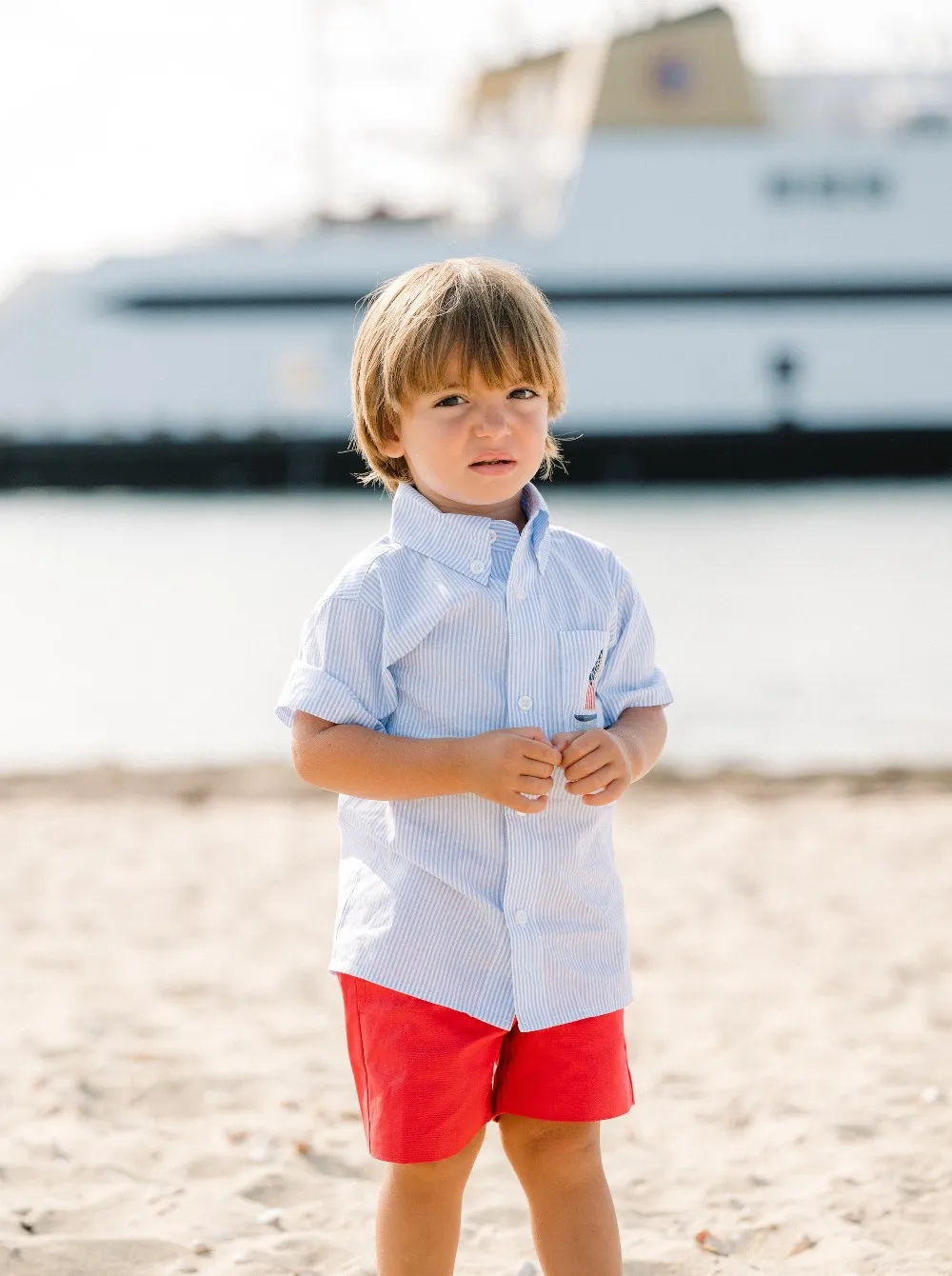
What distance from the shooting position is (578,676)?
1.41 metres

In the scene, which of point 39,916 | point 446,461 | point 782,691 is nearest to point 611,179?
point 782,691

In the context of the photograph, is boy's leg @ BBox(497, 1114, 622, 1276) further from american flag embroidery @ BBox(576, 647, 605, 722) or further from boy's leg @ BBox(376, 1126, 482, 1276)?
american flag embroidery @ BBox(576, 647, 605, 722)

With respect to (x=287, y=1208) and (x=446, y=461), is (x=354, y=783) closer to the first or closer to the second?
(x=446, y=461)

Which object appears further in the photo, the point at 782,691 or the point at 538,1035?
the point at 782,691

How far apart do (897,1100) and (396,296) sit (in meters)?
1.54

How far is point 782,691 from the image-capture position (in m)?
7.58

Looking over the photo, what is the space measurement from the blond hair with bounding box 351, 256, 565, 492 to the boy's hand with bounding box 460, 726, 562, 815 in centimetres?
34

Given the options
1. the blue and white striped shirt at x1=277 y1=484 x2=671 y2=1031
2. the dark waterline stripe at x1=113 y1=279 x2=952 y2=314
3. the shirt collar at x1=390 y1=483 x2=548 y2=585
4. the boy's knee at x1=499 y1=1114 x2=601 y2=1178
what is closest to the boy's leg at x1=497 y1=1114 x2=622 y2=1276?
the boy's knee at x1=499 y1=1114 x2=601 y2=1178

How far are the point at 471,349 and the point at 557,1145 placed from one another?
2.49ft

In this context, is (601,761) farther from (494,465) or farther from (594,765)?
(494,465)

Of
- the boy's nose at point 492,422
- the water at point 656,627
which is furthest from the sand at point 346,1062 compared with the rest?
the water at point 656,627

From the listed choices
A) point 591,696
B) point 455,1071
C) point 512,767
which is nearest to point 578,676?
point 591,696

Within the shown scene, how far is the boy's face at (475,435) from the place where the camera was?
139cm

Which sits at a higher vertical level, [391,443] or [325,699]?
[391,443]
